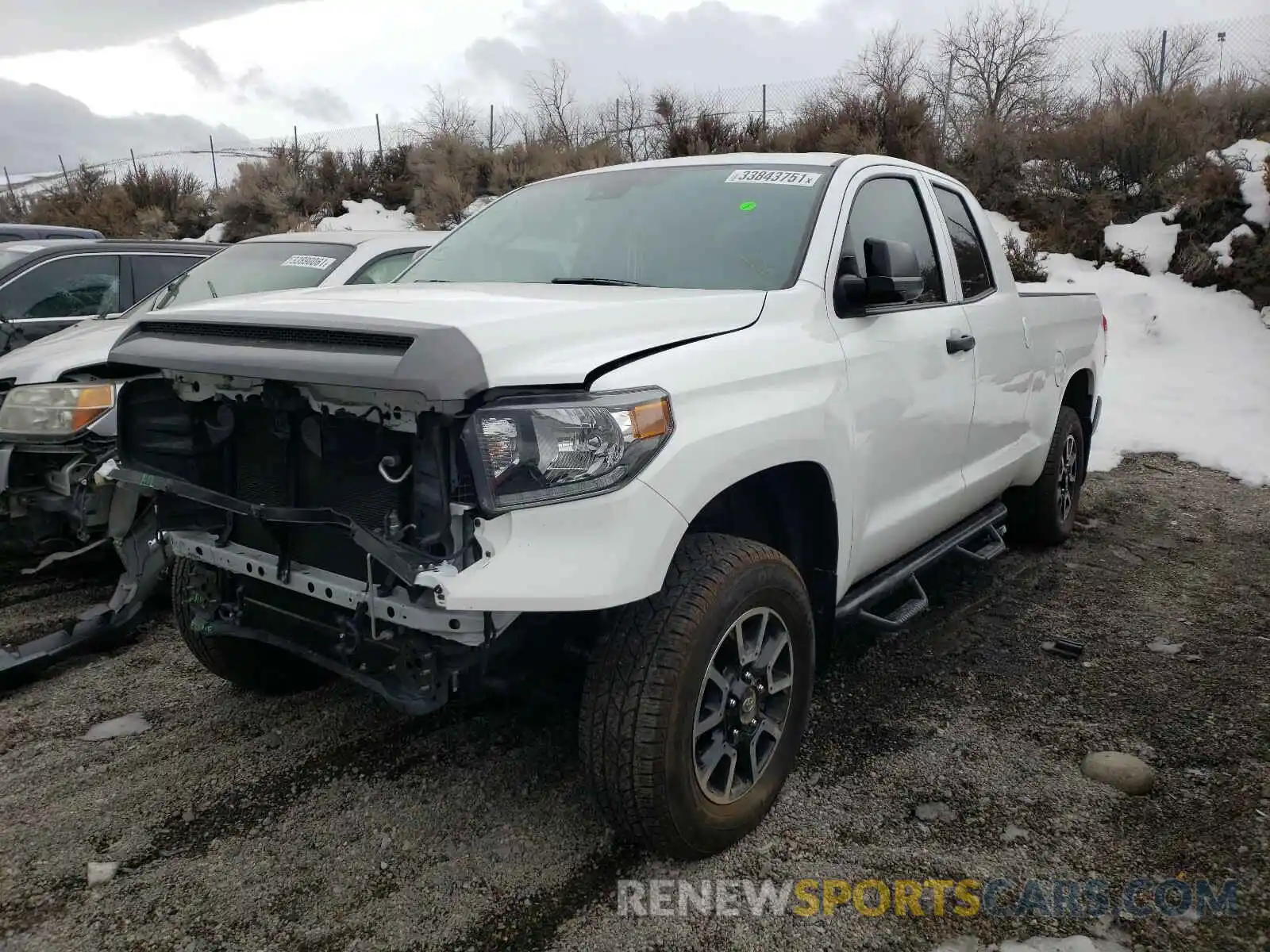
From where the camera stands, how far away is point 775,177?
136 inches

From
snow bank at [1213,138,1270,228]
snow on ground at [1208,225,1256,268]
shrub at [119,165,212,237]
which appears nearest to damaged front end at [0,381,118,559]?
snow on ground at [1208,225,1256,268]

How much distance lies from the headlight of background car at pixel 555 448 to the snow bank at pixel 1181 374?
631 cm

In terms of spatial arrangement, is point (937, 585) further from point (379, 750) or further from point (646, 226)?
point (379, 750)

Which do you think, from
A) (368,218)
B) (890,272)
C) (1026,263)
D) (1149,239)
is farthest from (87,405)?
(368,218)

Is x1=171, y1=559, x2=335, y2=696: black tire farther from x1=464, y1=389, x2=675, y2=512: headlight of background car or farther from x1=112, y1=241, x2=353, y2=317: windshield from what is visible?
x1=112, y1=241, x2=353, y2=317: windshield

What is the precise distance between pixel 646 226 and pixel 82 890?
267 cm

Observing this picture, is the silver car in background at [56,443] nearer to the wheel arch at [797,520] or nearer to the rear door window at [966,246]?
the wheel arch at [797,520]

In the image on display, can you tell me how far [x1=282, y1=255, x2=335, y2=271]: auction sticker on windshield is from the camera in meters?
5.60

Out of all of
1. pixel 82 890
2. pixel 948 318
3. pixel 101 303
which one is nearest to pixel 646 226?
pixel 948 318

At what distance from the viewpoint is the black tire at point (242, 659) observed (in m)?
3.35

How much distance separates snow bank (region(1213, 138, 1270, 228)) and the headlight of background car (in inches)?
435

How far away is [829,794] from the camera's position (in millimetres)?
2979

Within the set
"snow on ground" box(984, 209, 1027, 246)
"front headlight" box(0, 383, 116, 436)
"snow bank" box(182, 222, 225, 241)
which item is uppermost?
"snow bank" box(182, 222, 225, 241)

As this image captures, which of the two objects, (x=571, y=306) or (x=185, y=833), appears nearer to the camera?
(x=571, y=306)
